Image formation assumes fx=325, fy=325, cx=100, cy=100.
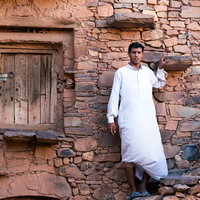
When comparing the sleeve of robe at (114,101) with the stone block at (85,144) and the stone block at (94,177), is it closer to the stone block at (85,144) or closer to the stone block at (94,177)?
the stone block at (85,144)

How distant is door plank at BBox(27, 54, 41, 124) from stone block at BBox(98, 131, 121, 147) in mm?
974

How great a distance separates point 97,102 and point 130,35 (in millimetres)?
1062

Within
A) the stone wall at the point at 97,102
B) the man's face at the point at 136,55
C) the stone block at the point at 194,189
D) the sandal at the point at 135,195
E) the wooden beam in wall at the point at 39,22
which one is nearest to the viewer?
the stone block at the point at 194,189

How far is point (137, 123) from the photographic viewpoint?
12.6 feet

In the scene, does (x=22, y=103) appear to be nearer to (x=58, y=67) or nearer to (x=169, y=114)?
(x=58, y=67)

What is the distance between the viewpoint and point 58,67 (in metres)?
4.74

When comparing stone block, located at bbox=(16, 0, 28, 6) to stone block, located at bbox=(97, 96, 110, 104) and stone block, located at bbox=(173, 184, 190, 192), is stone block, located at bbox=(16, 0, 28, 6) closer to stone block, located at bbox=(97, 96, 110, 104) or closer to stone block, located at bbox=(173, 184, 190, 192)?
stone block, located at bbox=(97, 96, 110, 104)

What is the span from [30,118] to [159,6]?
95.9 inches

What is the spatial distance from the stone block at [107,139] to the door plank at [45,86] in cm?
87

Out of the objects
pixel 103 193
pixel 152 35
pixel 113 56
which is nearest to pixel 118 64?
pixel 113 56

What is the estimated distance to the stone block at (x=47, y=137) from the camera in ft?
13.5

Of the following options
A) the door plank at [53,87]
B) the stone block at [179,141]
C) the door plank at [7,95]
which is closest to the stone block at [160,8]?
the door plank at [53,87]

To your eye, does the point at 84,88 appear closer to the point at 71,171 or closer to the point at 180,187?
the point at 71,171

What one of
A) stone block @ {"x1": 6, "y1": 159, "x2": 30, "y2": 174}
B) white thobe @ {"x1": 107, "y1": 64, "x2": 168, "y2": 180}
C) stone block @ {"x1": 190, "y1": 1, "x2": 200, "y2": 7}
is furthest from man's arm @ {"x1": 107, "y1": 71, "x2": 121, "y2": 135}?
stone block @ {"x1": 190, "y1": 1, "x2": 200, "y2": 7}
